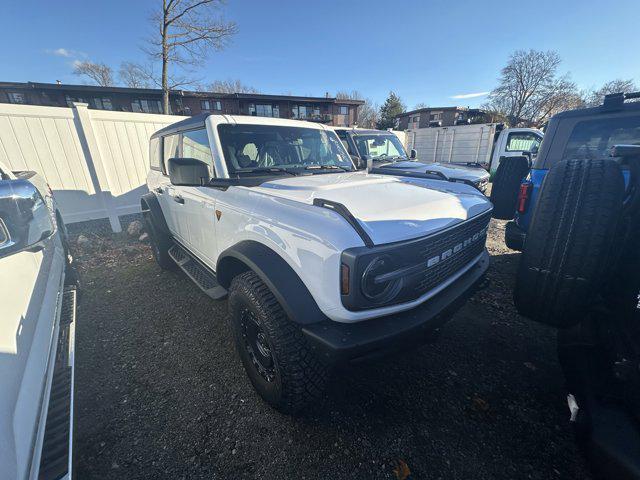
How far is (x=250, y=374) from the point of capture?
7.26ft

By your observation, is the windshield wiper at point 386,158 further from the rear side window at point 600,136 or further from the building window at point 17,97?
the building window at point 17,97

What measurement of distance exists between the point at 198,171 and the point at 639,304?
2800 millimetres

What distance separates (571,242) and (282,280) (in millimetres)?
1689

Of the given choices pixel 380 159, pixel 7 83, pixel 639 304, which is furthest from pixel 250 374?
pixel 7 83

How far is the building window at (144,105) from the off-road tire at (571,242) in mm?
41754

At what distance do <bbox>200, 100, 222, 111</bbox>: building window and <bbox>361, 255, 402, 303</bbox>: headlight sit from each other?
4283 centimetres

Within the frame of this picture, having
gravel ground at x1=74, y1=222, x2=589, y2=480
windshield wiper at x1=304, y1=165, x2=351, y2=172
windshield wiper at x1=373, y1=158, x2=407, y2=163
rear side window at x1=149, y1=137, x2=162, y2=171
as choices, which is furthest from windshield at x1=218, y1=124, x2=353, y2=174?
windshield wiper at x1=373, y1=158, x2=407, y2=163

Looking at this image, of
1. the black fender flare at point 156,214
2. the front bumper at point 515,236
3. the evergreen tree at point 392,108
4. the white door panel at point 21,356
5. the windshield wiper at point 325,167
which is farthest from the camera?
the evergreen tree at point 392,108

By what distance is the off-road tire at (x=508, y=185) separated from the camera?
4.42 metres

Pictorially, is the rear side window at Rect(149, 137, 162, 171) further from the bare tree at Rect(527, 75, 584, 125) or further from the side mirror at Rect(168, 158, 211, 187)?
the bare tree at Rect(527, 75, 584, 125)

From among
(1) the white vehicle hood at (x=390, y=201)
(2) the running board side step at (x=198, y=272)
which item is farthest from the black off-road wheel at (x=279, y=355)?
Result: (1) the white vehicle hood at (x=390, y=201)

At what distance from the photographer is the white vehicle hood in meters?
1.65

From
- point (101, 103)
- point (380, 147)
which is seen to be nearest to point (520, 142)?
point (380, 147)

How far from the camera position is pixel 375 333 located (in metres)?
1.55
